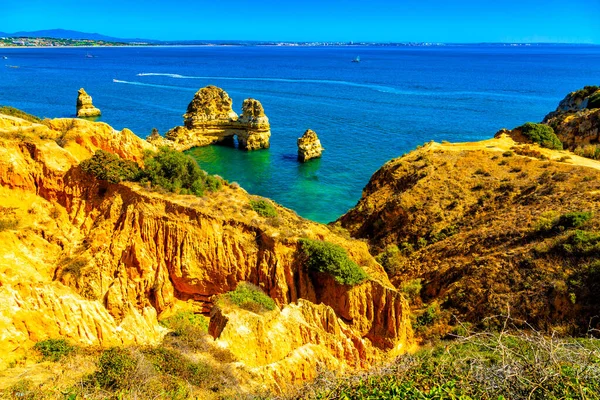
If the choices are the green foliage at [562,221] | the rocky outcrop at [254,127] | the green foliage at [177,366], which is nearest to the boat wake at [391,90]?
the rocky outcrop at [254,127]

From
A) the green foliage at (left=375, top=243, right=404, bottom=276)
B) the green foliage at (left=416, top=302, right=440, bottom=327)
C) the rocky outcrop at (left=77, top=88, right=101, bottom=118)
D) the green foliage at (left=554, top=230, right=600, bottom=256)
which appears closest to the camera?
the green foliage at (left=554, top=230, right=600, bottom=256)

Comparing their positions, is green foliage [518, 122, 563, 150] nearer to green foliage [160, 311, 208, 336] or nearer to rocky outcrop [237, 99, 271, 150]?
rocky outcrop [237, 99, 271, 150]

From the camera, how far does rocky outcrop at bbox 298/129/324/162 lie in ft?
185

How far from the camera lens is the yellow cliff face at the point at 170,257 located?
16.7 meters

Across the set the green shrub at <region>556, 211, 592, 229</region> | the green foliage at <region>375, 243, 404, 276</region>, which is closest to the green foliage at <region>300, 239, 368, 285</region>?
the green foliage at <region>375, 243, 404, 276</region>

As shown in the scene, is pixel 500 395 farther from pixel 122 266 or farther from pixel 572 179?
pixel 572 179

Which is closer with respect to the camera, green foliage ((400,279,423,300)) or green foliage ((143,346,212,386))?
green foliage ((143,346,212,386))

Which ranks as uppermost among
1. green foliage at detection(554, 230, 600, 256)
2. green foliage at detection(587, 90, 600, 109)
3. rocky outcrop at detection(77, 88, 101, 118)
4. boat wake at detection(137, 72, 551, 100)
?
boat wake at detection(137, 72, 551, 100)

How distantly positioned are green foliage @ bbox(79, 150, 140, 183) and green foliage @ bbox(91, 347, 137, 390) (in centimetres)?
1190

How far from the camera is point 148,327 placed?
15461mm

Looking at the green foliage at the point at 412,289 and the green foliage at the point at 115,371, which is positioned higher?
the green foliage at the point at 115,371

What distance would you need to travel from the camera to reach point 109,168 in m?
20.9

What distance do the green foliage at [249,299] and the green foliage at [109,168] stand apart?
8.47 metres

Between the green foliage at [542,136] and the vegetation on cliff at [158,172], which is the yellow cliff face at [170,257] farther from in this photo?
the green foliage at [542,136]
